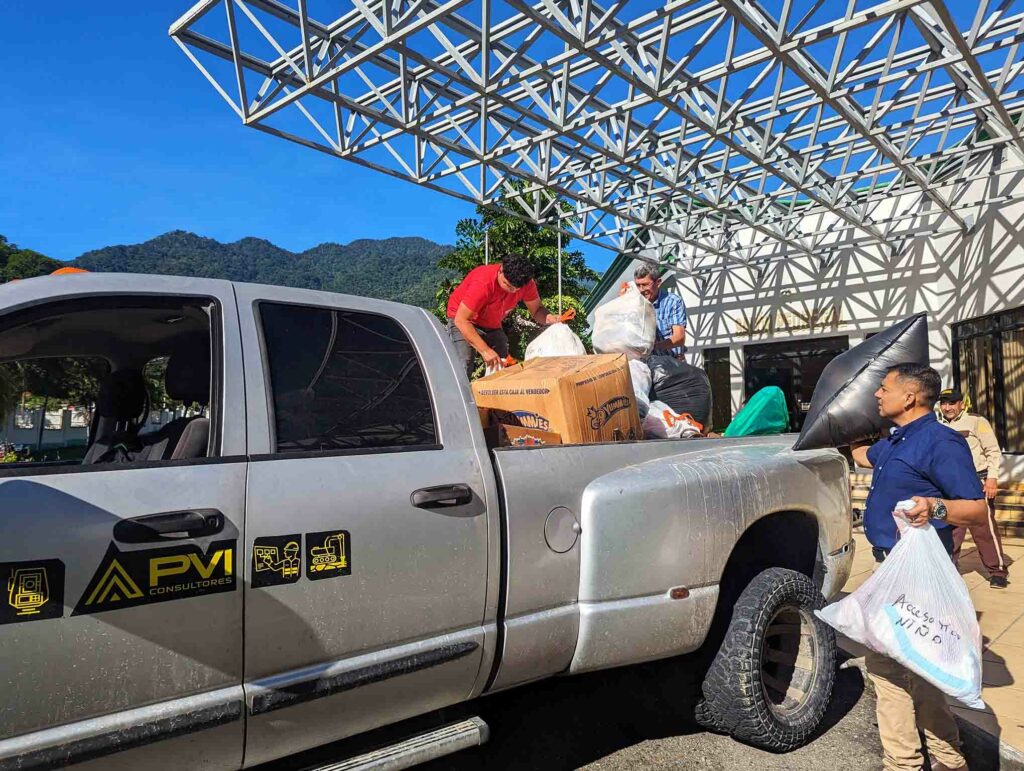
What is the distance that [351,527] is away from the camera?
2.04 metres

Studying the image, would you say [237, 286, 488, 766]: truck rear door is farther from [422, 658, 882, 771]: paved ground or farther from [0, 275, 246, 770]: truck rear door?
[422, 658, 882, 771]: paved ground

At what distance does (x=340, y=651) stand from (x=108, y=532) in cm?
71

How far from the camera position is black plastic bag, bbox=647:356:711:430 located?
4.30m

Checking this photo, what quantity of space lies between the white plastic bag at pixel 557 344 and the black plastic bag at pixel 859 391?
1341 millimetres

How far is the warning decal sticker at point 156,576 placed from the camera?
1.67 m

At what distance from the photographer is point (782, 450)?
3.46 m

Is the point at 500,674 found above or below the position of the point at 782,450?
below

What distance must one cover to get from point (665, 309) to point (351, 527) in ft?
13.5

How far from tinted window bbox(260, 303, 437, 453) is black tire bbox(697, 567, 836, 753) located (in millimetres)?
1588

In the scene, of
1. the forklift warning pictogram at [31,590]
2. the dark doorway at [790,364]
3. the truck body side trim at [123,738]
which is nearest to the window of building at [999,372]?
the dark doorway at [790,364]

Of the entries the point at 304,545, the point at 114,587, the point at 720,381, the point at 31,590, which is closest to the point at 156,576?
the point at 114,587

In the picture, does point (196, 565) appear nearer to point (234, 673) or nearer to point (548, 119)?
point (234, 673)

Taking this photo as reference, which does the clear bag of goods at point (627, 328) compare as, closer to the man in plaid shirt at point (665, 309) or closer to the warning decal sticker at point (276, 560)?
the man in plaid shirt at point (665, 309)

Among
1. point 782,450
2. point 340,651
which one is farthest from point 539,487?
point 782,450
